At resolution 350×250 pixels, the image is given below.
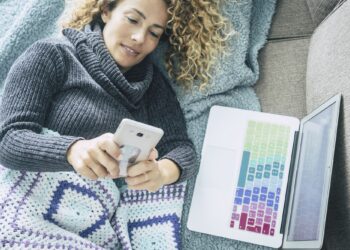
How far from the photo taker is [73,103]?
106cm

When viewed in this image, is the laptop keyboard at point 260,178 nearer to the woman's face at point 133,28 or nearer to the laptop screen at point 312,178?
the laptop screen at point 312,178

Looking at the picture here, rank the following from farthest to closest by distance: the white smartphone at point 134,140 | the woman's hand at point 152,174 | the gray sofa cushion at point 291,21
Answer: the gray sofa cushion at point 291,21 < the woman's hand at point 152,174 < the white smartphone at point 134,140

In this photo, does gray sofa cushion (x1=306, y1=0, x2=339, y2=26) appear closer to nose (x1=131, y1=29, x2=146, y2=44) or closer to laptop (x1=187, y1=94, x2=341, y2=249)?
laptop (x1=187, y1=94, x2=341, y2=249)

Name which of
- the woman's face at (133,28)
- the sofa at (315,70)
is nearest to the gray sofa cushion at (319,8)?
the sofa at (315,70)

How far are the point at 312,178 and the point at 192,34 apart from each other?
48cm

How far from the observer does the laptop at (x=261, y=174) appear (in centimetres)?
104

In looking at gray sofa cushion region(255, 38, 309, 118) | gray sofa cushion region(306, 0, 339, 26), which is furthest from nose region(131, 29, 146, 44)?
gray sofa cushion region(306, 0, 339, 26)

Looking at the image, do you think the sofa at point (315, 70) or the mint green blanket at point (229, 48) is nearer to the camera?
the sofa at point (315, 70)

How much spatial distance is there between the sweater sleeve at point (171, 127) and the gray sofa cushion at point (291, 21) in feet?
1.23

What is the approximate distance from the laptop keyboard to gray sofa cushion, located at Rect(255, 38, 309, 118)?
78 millimetres

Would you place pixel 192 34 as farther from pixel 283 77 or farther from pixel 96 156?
pixel 96 156

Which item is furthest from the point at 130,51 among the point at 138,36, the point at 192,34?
the point at 192,34

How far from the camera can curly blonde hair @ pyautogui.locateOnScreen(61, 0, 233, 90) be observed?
1188 mm

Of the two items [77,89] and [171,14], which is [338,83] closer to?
[171,14]
